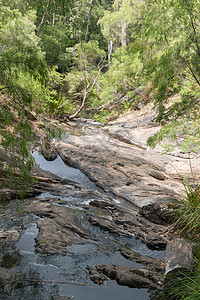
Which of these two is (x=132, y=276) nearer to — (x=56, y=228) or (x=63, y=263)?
(x=63, y=263)

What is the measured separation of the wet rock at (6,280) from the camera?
268cm

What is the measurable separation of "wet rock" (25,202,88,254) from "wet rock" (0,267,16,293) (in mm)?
656

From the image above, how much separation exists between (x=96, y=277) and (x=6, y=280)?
111 centimetres

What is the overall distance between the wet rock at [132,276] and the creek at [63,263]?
0.22ft

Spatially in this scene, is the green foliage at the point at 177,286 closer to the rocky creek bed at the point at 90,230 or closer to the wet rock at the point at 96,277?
the rocky creek bed at the point at 90,230

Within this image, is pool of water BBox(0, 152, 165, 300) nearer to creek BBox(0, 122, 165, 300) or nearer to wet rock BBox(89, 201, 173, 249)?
creek BBox(0, 122, 165, 300)

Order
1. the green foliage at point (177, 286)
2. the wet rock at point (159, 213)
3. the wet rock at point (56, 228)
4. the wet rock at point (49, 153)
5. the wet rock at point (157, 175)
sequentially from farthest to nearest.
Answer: the wet rock at point (49, 153) → the wet rock at point (157, 175) → the wet rock at point (159, 213) → the wet rock at point (56, 228) → the green foliage at point (177, 286)

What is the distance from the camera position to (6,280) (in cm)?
275

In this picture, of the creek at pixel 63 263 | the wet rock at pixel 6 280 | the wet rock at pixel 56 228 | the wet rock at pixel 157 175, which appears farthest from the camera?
the wet rock at pixel 157 175

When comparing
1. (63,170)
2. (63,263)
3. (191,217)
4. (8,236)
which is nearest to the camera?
(63,263)

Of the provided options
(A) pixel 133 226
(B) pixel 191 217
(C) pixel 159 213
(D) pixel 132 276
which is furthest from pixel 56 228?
(B) pixel 191 217

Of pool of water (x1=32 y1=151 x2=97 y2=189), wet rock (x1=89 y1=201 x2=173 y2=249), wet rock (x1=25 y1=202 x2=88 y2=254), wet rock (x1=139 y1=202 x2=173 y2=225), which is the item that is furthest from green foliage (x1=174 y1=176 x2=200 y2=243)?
pool of water (x1=32 y1=151 x2=97 y2=189)

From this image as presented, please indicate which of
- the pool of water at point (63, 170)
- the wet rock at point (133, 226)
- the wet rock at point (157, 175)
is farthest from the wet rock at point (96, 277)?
the wet rock at point (157, 175)

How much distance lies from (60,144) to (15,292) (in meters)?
6.01
